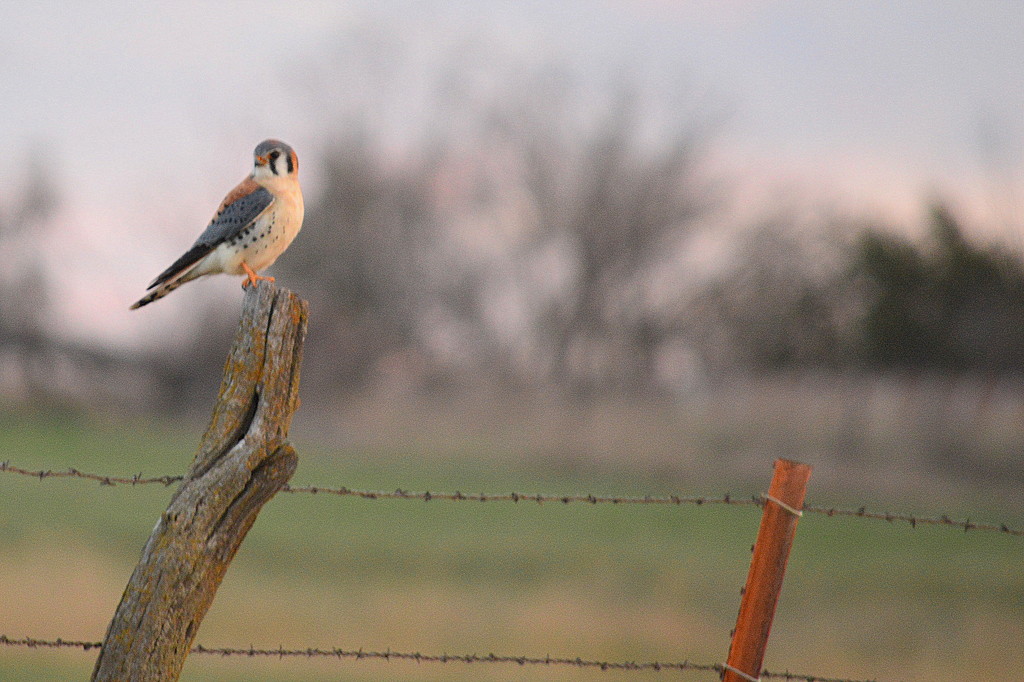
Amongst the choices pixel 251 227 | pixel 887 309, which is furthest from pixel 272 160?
pixel 887 309

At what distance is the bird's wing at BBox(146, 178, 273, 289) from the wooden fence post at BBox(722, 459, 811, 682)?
2.16 m

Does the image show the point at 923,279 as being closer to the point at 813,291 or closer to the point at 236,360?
the point at 813,291

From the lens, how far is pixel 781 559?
3.03 meters

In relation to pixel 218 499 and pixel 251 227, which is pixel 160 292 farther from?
pixel 218 499

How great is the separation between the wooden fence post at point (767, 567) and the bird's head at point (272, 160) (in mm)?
2176

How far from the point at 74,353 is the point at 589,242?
975 cm

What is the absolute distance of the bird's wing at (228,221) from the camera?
151 inches

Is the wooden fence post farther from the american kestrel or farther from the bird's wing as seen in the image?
the bird's wing

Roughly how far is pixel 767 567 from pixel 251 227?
88.6 inches

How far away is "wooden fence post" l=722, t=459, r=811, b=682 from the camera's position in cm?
301

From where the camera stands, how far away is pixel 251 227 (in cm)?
383

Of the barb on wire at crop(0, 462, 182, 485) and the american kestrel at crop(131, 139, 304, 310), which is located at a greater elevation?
the american kestrel at crop(131, 139, 304, 310)

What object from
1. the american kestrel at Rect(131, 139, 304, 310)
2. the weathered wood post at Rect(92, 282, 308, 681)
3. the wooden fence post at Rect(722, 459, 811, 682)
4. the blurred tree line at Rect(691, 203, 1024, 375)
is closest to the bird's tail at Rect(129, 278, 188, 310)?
the american kestrel at Rect(131, 139, 304, 310)

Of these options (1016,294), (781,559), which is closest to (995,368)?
(1016,294)
